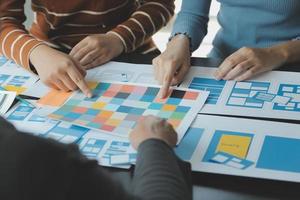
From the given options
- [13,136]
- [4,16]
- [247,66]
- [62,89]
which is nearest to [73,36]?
[4,16]

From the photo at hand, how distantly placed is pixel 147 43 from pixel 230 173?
2.41ft

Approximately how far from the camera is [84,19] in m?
1.43

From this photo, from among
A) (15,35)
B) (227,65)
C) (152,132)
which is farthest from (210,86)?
(15,35)

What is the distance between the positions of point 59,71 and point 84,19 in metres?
0.32

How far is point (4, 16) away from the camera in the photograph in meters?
1.40

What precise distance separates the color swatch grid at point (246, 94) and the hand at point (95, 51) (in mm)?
330

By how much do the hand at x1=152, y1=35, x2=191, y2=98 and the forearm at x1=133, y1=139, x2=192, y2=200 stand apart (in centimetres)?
28

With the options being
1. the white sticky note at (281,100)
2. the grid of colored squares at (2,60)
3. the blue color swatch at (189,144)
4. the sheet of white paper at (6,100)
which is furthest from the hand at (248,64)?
the grid of colored squares at (2,60)

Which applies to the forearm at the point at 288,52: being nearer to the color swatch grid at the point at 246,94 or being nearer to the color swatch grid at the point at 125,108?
the color swatch grid at the point at 246,94

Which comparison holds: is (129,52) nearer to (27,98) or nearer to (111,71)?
(111,71)

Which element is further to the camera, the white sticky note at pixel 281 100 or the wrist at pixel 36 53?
the wrist at pixel 36 53

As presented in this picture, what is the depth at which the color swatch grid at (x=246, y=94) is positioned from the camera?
1.04 metres

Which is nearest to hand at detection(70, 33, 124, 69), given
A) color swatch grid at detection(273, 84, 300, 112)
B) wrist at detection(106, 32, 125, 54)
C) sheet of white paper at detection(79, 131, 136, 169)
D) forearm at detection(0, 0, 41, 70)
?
wrist at detection(106, 32, 125, 54)

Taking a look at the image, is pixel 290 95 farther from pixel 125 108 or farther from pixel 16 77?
pixel 16 77
